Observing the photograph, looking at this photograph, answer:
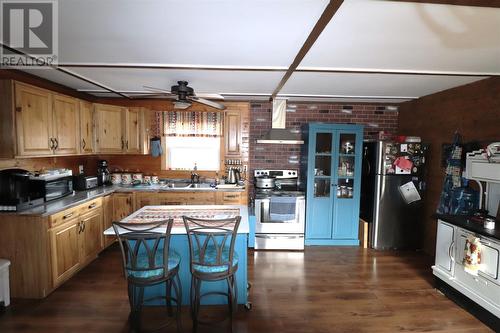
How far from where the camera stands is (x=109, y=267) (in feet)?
10.8

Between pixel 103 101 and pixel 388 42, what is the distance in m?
4.22

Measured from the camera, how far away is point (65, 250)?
9.29 ft

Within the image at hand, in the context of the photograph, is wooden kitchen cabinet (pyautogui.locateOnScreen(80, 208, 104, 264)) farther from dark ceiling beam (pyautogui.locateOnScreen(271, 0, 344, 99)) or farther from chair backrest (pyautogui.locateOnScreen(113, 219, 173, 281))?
dark ceiling beam (pyautogui.locateOnScreen(271, 0, 344, 99))

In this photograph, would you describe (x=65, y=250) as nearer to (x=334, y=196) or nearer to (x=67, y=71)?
(x=67, y=71)

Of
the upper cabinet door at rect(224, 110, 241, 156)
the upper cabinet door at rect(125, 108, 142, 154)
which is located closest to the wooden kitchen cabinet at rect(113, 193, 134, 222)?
the upper cabinet door at rect(125, 108, 142, 154)

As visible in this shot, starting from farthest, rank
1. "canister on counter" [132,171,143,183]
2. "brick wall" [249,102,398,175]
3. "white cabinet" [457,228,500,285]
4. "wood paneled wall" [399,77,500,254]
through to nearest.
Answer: "brick wall" [249,102,398,175]
"canister on counter" [132,171,143,183]
"wood paneled wall" [399,77,500,254]
"white cabinet" [457,228,500,285]

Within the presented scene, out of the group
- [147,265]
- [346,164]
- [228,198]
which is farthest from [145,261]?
[346,164]

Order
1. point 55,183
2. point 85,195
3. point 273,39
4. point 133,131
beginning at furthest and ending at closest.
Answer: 1. point 133,131
2. point 85,195
3. point 55,183
4. point 273,39

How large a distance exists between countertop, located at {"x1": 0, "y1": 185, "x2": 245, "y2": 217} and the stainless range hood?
0.92m

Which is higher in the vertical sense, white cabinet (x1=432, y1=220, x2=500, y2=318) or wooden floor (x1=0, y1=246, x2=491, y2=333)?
white cabinet (x1=432, y1=220, x2=500, y2=318)

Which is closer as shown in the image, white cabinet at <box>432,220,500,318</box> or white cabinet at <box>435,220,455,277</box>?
white cabinet at <box>432,220,500,318</box>

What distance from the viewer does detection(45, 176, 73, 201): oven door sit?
2.98 meters

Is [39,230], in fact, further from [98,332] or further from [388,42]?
[388,42]

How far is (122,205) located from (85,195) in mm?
584
